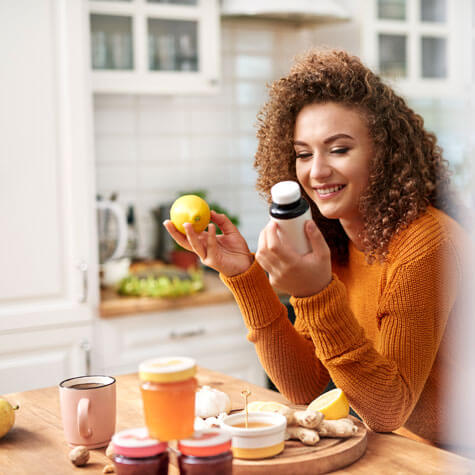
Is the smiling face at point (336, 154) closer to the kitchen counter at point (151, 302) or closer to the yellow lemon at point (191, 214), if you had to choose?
the yellow lemon at point (191, 214)

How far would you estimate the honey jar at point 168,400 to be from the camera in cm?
70

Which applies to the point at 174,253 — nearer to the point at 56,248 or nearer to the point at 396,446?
the point at 56,248

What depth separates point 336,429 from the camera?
3.14 feet

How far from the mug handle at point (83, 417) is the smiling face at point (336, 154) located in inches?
23.5

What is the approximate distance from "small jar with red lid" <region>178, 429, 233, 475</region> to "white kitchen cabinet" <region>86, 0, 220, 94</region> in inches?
81.6

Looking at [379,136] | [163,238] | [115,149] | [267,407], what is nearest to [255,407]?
[267,407]

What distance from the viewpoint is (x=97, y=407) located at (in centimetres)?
97

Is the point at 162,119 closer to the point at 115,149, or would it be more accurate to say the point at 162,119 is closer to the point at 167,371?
the point at 115,149

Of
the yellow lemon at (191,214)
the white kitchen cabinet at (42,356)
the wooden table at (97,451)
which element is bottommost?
the white kitchen cabinet at (42,356)

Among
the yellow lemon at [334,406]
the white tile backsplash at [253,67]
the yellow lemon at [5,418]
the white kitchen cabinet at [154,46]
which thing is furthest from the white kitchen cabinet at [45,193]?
the yellow lemon at [334,406]

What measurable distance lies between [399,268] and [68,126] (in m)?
1.53

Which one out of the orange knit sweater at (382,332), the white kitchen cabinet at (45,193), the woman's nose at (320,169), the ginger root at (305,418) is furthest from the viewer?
the white kitchen cabinet at (45,193)

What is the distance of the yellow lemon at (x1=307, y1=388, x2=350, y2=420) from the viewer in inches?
39.9

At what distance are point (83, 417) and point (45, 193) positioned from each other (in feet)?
4.99
